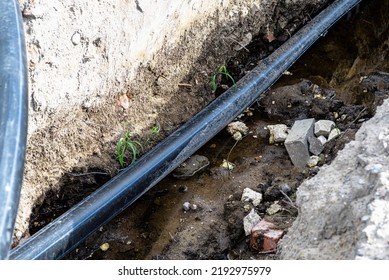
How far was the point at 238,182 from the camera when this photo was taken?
10.3 feet

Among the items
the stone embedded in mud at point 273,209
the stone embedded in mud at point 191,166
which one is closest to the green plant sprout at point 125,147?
the stone embedded in mud at point 191,166

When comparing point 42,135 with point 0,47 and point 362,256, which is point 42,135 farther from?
point 362,256

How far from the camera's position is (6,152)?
77.4 inches

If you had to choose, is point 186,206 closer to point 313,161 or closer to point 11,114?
point 313,161

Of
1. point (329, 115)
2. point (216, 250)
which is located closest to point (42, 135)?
point (216, 250)

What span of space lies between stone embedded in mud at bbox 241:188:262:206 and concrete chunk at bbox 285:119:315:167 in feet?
1.14

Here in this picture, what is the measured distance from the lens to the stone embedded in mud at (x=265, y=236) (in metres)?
2.64

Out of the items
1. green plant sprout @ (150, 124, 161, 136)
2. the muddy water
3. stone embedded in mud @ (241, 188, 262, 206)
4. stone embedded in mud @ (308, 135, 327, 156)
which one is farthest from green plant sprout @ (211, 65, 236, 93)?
stone embedded in mud @ (241, 188, 262, 206)

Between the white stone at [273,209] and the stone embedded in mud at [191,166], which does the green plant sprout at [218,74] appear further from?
the white stone at [273,209]

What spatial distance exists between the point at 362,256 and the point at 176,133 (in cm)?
150

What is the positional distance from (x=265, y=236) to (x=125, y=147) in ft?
2.93

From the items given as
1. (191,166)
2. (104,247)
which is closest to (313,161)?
(191,166)

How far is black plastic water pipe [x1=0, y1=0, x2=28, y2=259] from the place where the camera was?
6.25ft

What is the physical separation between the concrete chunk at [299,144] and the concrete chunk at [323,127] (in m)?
0.04
